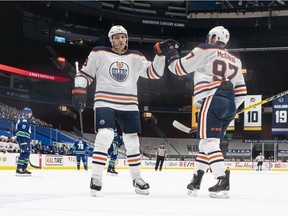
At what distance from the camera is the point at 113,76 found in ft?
15.8

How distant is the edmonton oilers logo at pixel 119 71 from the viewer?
4832 mm

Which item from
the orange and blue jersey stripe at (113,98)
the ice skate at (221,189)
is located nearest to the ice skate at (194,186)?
the ice skate at (221,189)

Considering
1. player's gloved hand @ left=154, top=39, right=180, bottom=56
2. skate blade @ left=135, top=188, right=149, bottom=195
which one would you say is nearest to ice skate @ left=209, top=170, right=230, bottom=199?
skate blade @ left=135, top=188, right=149, bottom=195

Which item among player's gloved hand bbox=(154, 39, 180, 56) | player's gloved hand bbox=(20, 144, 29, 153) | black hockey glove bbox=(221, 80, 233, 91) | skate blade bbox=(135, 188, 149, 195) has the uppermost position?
player's gloved hand bbox=(154, 39, 180, 56)

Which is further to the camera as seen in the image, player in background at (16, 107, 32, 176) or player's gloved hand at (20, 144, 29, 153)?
player's gloved hand at (20, 144, 29, 153)

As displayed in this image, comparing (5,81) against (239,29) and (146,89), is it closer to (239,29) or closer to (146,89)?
(146,89)

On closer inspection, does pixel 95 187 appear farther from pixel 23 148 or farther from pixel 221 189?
pixel 23 148

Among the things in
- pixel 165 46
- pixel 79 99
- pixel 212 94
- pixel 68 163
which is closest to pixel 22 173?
pixel 79 99

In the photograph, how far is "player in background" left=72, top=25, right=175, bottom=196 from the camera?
469cm

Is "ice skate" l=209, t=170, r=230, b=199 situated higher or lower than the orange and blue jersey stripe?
lower

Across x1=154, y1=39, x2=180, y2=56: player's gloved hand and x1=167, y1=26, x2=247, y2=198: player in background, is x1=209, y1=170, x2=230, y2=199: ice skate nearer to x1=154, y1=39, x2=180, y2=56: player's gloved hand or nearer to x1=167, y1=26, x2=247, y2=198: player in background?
x1=167, y1=26, x2=247, y2=198: player in background

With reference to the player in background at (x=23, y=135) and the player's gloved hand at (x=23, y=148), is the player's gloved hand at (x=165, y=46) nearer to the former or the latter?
the player in background at (x=23, y=135)

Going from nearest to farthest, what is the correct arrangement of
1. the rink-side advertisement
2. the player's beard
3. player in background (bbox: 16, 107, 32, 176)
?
1. the player's beard
2. player in background (bbox: 16, 107, 32, 176)
3. the rink-side advertisement

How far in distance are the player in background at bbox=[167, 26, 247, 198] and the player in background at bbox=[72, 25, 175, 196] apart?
1.06ft
